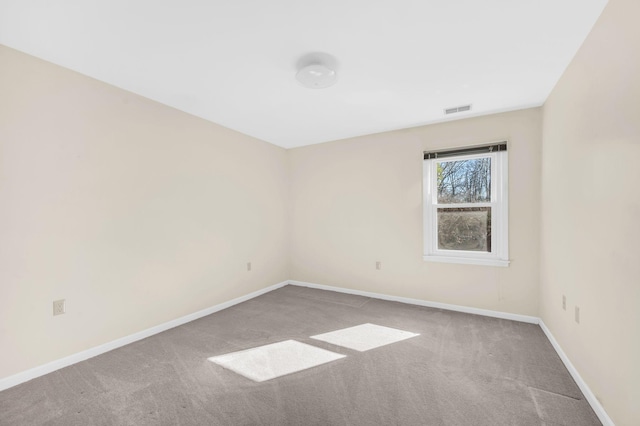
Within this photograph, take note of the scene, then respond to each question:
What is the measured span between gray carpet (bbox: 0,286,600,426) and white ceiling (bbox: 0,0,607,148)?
243 centimetres

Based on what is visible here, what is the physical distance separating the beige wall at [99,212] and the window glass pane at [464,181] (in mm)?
2888

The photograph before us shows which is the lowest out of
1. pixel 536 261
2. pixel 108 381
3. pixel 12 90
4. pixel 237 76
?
pixel 108 381

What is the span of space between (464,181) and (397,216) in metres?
0.96

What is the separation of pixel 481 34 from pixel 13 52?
132 inches

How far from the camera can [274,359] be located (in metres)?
2.28

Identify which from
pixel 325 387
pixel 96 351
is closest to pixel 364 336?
pixel 325 387

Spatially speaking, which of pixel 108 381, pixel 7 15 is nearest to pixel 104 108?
pixel 7 15

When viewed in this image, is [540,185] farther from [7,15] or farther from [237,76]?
[7,15]

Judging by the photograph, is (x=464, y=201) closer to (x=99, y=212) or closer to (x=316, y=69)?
(x=316, y=69)

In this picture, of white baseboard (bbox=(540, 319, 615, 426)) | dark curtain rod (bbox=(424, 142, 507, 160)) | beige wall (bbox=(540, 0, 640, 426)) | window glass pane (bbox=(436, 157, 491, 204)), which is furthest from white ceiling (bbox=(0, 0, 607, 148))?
white baseboard (bbox=(540, 319, 615, 426))

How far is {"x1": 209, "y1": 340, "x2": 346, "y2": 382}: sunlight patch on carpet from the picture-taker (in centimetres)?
210

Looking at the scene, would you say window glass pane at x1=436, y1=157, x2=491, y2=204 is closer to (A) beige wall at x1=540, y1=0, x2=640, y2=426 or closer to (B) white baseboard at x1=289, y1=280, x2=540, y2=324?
→ (A) beige wall at x1=540, y1=0, x2=640, y2=426

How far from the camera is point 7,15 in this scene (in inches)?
63.3

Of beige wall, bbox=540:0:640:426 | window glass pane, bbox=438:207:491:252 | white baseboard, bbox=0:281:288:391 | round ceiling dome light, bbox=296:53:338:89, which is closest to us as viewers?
beige wall, bbox=540:0:640:426
